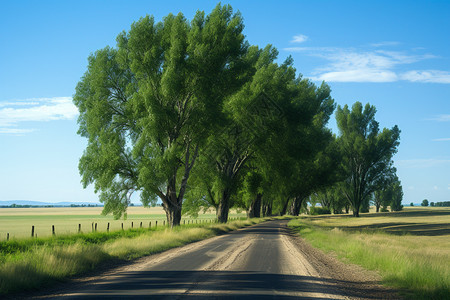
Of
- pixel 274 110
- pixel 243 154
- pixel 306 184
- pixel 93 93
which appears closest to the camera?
pixel 93 93

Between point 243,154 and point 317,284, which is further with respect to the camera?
point 243,154

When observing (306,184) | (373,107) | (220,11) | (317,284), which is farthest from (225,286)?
(373,107)

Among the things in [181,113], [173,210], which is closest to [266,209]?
[173,210]

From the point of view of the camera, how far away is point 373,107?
69.3 m

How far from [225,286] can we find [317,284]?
2287 mm

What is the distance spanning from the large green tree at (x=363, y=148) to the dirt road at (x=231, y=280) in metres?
58.3

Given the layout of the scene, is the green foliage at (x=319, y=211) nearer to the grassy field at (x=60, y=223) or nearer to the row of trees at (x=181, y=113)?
the grassy field at (x=60, y=223)

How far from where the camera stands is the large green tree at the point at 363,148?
224 feet

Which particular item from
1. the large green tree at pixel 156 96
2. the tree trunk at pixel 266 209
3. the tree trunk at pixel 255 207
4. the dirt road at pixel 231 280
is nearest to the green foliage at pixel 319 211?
the tree trunk at pixel 266 209

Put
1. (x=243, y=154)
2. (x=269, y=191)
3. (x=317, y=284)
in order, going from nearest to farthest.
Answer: (x=317, y=284), (x=243, y=154), (x=269, y=191)

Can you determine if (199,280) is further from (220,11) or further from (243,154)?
(243,154)

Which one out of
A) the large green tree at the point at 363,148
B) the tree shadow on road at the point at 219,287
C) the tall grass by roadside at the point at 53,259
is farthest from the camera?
the large green tree at the point at 363,148

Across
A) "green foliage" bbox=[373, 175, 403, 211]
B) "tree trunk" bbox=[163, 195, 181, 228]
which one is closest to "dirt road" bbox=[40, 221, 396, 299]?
"tree trunk" bbox=[163, 195, 181, 228]

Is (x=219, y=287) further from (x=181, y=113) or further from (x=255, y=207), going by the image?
(x=255, y=207)
